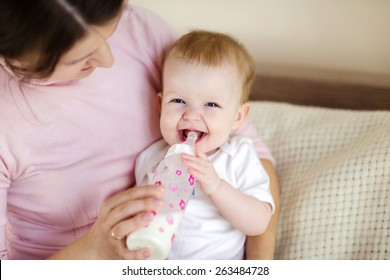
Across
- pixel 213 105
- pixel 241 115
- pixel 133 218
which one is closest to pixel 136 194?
pixel 133 218

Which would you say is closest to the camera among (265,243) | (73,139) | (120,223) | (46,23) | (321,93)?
(46,23)

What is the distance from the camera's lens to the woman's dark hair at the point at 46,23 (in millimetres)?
861

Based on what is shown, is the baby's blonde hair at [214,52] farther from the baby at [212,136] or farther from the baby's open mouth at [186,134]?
the baby's open mouth at [186,134]

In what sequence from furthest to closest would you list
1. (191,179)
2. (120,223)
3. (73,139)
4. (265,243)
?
(265,243) → (73,139) → (191,179) → (120,223)

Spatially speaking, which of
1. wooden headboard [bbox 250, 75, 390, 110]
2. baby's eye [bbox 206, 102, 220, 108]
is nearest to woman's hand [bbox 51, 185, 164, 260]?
baby's eye [bbox 206, 102, 220, 108]

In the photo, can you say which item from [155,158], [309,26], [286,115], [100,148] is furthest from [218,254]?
[309,26]

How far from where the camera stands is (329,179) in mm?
1371

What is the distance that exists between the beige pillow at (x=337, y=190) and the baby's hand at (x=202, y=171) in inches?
14.8

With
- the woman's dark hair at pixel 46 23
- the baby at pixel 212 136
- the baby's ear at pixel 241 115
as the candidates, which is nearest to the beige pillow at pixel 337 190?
the baby at pixel 212 136

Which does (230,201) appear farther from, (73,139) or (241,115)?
(73,139)

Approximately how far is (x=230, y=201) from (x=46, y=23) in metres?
0.57

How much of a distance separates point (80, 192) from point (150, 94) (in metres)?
0.32
